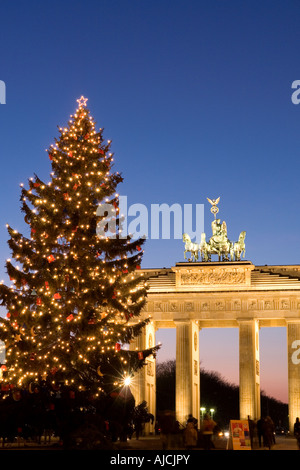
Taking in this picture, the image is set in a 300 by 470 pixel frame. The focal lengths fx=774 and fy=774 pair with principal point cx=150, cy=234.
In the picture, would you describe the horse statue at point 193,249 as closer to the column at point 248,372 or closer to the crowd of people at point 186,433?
the column at point 248,372

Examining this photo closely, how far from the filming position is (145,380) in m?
76.7

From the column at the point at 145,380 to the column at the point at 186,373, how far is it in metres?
3.05

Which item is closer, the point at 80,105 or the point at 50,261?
the point at 50,261

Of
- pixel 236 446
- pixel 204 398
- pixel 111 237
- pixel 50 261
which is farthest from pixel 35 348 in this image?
pixel 204 398

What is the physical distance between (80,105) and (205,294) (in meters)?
42.1

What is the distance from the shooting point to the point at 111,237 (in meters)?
37.4

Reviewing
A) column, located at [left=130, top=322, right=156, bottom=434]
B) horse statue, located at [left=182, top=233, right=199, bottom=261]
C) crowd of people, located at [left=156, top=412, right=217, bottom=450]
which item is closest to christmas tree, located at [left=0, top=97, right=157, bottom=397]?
crowd of people, located at [left=156, top=412, right=217, bottom=450]

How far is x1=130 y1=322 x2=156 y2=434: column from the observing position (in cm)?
7506

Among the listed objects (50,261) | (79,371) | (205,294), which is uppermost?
(205,294)

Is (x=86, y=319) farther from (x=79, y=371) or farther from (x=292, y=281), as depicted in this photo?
(x=292, y=281)

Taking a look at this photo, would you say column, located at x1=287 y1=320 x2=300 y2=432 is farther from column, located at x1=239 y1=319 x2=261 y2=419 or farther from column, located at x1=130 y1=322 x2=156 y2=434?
column, located at x1=130 y1=322 x2=156 y2=434

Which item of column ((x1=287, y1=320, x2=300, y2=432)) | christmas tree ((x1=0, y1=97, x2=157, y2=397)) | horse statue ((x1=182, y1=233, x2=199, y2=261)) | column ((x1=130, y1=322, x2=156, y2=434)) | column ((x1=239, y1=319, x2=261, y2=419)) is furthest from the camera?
horse statue ((x1=182, y1=233, x2=199, y2=261))

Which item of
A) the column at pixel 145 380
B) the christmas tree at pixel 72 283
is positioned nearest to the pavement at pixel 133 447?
the christmas tree at pixel 72 283

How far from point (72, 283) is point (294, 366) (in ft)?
145
